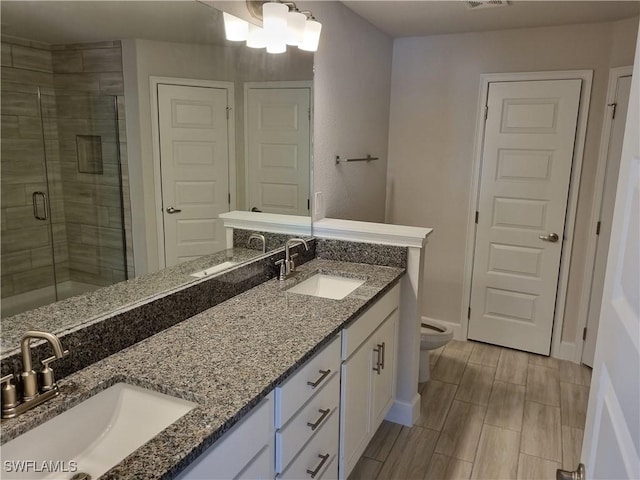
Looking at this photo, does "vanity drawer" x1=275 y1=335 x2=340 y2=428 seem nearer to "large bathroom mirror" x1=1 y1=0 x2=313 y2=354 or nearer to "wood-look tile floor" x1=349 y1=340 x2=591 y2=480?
"large bathroom mirror" x1=1 y1=0 x2=313 y2=354

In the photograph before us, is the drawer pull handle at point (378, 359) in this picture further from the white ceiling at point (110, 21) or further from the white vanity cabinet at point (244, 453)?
the white ceiling at point (110, 21)

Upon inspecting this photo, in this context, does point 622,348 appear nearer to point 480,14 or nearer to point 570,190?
point 480,14

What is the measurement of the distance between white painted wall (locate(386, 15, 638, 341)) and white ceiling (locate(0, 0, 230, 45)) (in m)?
2.09

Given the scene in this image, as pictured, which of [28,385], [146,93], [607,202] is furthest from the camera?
[607,202]

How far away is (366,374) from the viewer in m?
2.19

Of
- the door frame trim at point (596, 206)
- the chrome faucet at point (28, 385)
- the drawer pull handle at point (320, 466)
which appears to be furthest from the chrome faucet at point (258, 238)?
the door frame trim at point (596, 206)

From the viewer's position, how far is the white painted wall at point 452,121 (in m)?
3.23

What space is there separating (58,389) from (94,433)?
0.49 ft

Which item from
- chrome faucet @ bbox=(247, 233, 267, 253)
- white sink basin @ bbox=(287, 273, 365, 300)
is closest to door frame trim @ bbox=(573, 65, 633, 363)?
white sink basin @ bbox=(287, 273, 365, 300)

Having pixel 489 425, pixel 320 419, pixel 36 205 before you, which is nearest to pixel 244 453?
pixel 320 419

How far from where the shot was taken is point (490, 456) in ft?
8.16

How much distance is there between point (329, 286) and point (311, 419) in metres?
0.92

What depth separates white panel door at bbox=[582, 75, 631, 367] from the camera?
10.1ft

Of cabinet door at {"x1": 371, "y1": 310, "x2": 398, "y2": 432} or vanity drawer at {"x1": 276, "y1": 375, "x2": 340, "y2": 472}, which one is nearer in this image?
vanity drawer at {"x1": 276, "y1": 375, "x2": 340, "y2": 472}
